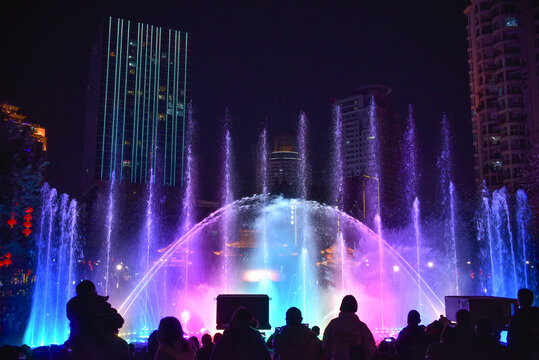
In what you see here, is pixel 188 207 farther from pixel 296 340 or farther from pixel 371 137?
pixel 371 137

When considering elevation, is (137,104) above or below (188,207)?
above

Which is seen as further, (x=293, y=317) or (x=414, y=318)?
(x=414, y=318)

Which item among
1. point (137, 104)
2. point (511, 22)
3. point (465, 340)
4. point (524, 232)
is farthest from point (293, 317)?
point (137, 104)

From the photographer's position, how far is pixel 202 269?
153 feet

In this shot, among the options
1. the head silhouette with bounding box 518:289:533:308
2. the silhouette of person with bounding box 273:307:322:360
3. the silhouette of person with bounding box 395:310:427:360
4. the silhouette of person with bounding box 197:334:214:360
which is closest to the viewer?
the silhouette of person with bounding box 273:307:322:360

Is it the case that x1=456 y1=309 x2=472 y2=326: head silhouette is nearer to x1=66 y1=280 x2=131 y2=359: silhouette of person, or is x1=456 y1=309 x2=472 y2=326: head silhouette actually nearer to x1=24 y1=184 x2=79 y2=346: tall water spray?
x1=66 y1=280 x2=131 y2=359: silhouette of person

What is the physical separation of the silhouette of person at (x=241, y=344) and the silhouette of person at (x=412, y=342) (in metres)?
2.95

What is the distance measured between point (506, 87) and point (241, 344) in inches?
2231

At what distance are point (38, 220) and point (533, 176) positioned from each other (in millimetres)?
28702

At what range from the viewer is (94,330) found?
13.0 feet

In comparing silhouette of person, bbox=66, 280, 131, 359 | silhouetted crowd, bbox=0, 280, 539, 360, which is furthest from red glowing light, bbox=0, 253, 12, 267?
silhouette of person, bbox=66, 280, 131, 359

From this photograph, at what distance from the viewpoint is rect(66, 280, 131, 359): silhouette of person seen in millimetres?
3916

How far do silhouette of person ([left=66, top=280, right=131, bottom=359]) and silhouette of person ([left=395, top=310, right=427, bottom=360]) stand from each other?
4.29m

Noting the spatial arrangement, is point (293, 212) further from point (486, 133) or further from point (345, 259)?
point (486, 133)
